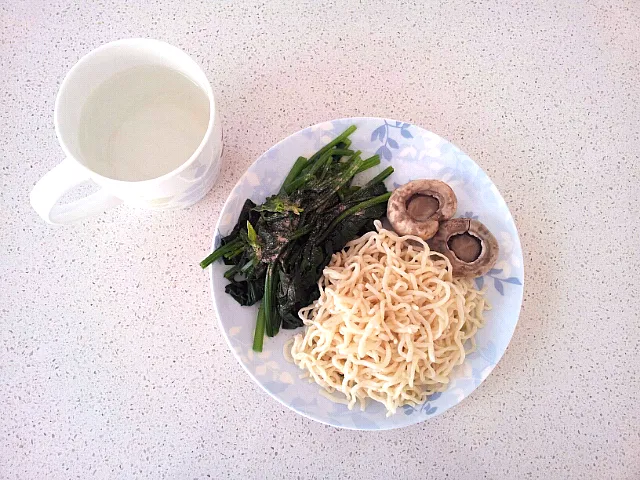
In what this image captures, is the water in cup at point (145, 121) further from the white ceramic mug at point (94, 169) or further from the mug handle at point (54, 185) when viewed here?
the mug handle at point (54, 185)

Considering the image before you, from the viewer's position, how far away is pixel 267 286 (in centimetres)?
141

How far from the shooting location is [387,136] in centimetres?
149

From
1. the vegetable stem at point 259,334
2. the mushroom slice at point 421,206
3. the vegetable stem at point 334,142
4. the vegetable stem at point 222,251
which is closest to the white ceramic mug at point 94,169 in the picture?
the vegetable stem at point 222,251

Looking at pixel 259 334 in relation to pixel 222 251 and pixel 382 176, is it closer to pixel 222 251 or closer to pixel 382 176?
pixel 222 251

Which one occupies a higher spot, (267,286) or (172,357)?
(267,286)

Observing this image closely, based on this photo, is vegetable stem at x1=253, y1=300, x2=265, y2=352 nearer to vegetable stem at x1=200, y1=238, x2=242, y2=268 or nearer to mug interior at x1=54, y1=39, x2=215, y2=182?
vegetable stem at x1=200, y1=238, x2=242, y2=268

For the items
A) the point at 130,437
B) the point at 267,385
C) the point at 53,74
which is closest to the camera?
the point at 267,385

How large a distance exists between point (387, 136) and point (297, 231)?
1.20ft

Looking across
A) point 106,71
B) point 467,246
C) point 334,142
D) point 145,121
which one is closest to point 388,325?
point 467,246

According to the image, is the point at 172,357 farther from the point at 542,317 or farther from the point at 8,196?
the point at 542,317

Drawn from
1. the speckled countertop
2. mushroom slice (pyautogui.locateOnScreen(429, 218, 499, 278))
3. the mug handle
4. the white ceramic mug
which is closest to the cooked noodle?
mushroom slice (pyautogui.locateOnScreen(429, 218, 499, 278))

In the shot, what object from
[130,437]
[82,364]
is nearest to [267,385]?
[130,437]

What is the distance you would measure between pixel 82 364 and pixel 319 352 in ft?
2.27

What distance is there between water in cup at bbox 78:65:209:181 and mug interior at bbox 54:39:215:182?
0.06 feet
